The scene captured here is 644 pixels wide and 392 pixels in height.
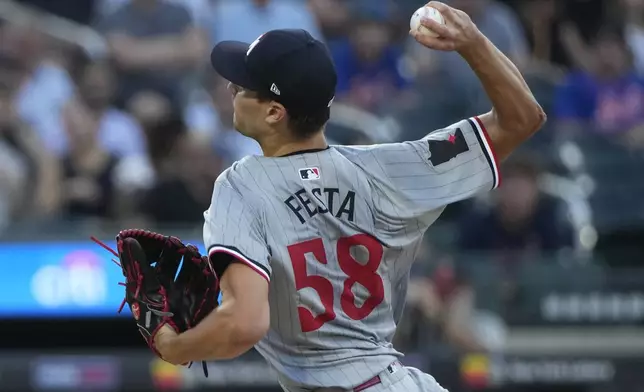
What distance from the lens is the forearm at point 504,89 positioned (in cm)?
340

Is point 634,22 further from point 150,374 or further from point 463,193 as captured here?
point 463,193

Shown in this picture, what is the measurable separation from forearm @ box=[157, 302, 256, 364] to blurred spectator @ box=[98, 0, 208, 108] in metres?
6.02

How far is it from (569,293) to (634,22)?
139 inches

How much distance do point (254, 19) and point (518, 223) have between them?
2.81 m

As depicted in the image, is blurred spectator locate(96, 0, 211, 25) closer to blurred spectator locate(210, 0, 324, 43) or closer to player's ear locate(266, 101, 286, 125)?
blurred spectator locate(210, 0, 324, 43)

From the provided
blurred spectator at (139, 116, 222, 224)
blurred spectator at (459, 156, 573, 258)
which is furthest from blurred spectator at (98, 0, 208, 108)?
blurred spectator at (459, 156, 573, 258)

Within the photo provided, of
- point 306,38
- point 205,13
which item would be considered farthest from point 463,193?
point 205,13

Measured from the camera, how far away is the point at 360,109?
8977 mm

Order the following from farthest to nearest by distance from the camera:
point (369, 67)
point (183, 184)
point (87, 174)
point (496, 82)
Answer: point (369, 67) → point (87, 174) → point (183, 184) → point (496, 82)

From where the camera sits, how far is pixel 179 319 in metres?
3.18

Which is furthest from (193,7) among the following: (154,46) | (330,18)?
(330,18)

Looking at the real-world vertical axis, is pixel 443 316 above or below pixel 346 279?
below

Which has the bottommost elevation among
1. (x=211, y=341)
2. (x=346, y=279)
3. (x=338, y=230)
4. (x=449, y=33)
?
(x=211, y=341)

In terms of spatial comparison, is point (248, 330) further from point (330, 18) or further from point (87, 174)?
point (330, 18)
